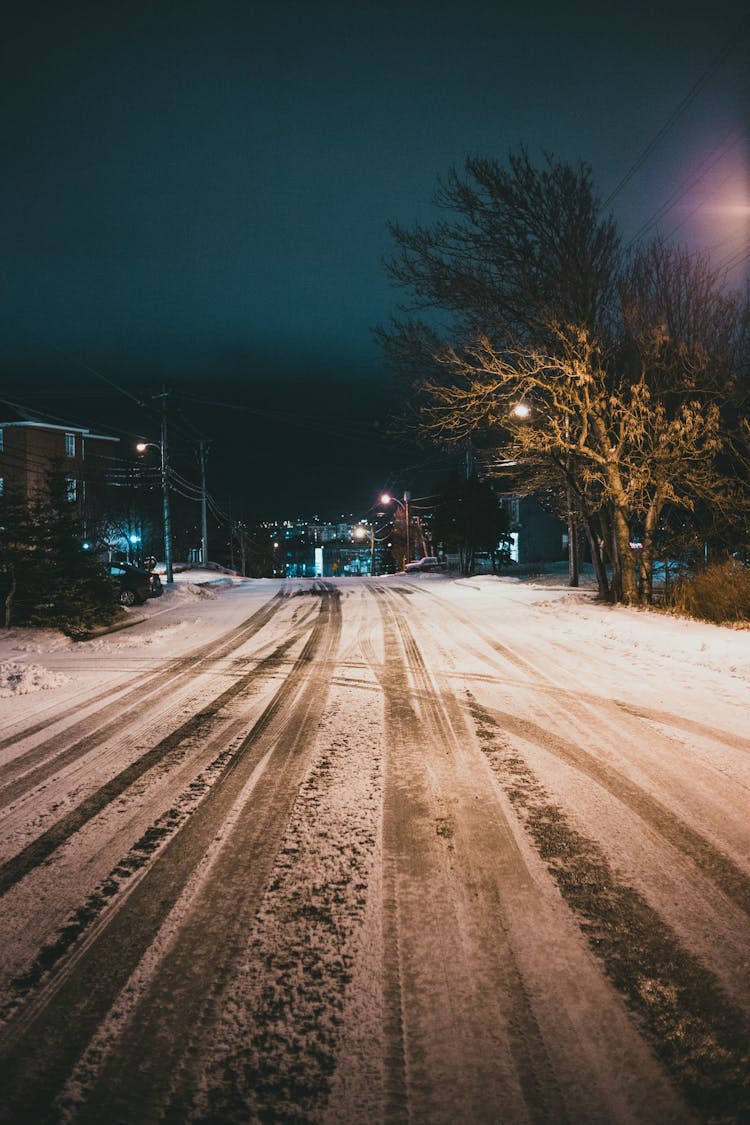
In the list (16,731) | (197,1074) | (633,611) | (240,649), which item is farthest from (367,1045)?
(633,611)

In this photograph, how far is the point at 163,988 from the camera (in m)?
2.32

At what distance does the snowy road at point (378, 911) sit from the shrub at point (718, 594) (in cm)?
662

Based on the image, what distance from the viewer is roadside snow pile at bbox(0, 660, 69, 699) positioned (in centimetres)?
723

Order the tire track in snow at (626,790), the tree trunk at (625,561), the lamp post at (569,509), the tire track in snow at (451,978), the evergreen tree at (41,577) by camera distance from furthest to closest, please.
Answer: the tree trunk at (625,561) → the lamp post at (569,509) → the evergreen tree at (41,577) → the tire track in snow at (626,790) → the tire track in snow at (451,978)

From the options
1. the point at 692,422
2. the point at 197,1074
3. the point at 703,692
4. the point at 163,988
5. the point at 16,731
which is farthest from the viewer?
the point at 692,422

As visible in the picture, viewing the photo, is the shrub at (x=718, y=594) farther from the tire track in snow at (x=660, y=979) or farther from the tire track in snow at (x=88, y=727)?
the tire track in snow at (x=660, y=979)

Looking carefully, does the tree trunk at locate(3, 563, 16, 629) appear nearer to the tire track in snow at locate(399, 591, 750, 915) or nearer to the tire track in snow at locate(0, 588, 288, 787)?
the tire track in snow at locate(0, 588, 288, 787)

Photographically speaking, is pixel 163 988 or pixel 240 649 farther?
pixel 240 649

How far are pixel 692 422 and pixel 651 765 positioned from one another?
11.6 m

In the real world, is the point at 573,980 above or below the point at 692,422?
below

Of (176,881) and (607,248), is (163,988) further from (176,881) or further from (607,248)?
(607,248)

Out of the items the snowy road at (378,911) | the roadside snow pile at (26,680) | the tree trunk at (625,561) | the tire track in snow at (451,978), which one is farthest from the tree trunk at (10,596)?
the tree trunk at (625,561)

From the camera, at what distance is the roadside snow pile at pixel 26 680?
7.23 metres

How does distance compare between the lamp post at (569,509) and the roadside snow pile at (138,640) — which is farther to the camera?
the lamp post at (569,509)
